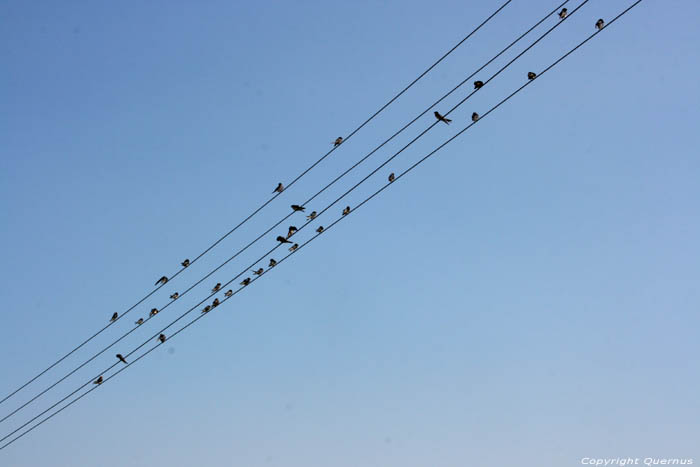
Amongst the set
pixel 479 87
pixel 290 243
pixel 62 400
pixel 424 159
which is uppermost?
pixel 290 243

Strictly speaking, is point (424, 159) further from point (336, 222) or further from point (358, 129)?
point (336, 222)

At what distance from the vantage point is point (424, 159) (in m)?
18.4

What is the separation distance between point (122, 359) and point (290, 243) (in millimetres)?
6576

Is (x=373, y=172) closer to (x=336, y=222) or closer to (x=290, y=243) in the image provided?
(x=336, y=222)

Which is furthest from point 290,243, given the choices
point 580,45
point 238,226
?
point 580,45

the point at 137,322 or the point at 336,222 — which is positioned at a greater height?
the point at 137,322

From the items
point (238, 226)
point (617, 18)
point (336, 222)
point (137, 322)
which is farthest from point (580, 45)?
point (137, 322)

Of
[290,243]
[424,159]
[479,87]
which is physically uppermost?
[290,243]

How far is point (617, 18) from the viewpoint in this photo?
52.0ft

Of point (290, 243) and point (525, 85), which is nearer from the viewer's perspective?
point (525, 85)

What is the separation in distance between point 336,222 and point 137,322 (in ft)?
60.3

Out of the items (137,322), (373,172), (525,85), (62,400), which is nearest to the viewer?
(525,85)

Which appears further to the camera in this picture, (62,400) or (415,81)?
(62,400)

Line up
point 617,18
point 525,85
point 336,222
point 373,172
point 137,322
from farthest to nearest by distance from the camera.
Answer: point 137,322, point 336,222, point 373,172, point 525,85, point 617,18
